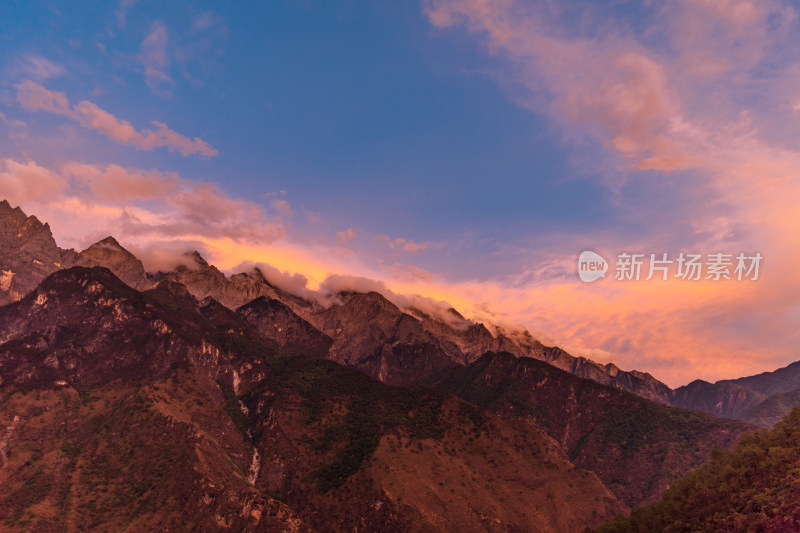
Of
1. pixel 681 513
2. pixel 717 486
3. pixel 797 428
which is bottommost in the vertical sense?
pixel 681 513

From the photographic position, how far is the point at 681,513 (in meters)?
130

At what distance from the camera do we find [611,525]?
557 ft

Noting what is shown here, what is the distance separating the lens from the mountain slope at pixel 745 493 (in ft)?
320

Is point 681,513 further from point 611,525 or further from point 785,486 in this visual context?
point 611,525

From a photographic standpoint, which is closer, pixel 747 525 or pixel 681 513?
pixel 747 525

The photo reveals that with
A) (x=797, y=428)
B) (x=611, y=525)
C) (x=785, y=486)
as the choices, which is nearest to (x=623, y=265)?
(x=797, y=428)

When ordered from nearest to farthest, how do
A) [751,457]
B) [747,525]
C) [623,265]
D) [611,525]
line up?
[747,525] < [751,457] < [623,265] < [611,525]

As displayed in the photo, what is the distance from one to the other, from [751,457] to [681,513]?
23.4 meters

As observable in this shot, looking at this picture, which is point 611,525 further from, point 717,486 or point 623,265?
point 623,265

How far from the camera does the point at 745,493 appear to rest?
11094 centimetres

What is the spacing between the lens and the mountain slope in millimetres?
97438

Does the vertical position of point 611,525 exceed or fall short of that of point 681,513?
it falls short

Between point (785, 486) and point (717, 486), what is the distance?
87.7ft

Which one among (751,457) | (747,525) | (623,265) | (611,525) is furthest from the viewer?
(611,525)
